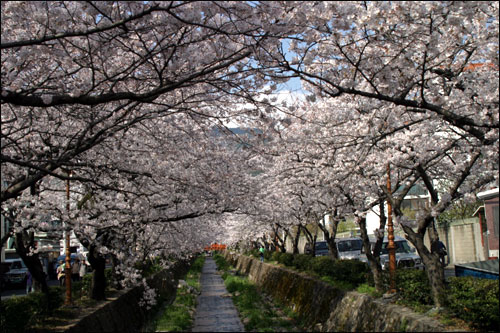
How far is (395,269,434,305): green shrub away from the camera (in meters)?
9.38

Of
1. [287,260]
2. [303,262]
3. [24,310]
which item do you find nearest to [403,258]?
[303,262]

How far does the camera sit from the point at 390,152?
10141 mm

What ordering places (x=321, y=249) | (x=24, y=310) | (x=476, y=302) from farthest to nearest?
(x=321, y=249) < (x=24, y=310) < (x=476, y=302)

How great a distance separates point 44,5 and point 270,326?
12.2m

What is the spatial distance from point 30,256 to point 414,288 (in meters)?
9.30

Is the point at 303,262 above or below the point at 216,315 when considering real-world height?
above

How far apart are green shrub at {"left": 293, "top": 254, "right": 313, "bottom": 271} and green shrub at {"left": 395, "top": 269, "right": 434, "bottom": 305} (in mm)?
8970

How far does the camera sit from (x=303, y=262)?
68.8 feet

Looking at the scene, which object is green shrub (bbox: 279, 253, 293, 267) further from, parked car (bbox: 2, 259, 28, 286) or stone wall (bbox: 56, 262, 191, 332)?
parked car (bbox: 2, 259, 28, 286)

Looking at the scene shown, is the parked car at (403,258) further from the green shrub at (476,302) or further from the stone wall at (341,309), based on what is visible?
the green shrub at (476,302)

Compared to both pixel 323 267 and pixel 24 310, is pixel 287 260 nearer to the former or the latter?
pixel 323 267

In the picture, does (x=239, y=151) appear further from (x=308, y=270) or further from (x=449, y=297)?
(x=449, y=297)

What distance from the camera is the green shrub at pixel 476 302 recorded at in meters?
6.82

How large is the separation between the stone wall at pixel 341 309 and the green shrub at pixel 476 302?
0.41 metres
